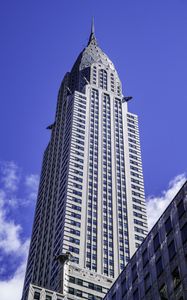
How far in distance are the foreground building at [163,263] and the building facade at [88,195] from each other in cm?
4623

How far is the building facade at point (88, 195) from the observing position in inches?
4771

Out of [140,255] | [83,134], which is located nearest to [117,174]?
[83,134]

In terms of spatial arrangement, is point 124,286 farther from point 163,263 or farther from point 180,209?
point 180,209

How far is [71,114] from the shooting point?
172 meters

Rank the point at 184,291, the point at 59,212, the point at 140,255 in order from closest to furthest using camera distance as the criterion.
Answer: the point at 184,291, the point at 140,255, the point at 59,212

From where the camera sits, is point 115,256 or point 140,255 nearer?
point 140,255

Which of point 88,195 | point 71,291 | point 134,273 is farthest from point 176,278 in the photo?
point 88,195

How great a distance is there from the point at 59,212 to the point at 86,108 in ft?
155

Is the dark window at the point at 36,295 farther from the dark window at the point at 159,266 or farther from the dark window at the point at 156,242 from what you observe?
the dark window at the point at 159,266

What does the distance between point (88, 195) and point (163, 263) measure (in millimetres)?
84466

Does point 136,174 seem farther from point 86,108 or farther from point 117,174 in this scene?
point 86,108

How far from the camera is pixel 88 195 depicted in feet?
461

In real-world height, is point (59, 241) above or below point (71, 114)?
below

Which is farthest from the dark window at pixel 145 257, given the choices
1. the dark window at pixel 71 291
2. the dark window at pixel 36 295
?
the dark window at pixel 71 291
